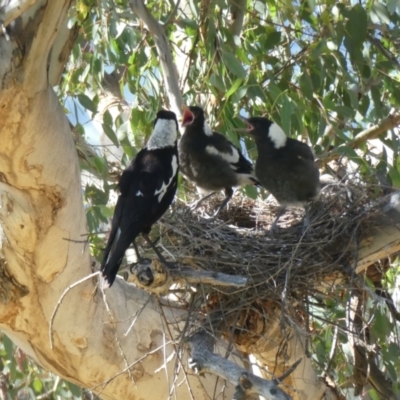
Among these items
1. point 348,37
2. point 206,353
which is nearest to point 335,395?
point 206,353

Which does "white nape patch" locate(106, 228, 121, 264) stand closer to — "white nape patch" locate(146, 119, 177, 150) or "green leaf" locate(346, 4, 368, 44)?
"white nape patch" locate(146, 119, 177, 150)

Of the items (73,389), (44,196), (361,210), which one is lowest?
(73,389)

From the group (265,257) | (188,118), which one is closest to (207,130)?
(188,118)

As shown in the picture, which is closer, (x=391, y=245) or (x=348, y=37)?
(x=391, y=245)

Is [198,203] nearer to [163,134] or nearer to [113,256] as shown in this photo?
[163,134]

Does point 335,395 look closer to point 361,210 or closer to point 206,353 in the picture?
point 361,210

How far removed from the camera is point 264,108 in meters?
3.30

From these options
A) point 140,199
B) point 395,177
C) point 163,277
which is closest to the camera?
point 163,277

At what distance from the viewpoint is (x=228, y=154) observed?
2.97 m

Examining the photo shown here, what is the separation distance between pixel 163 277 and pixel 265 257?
0.53 meters

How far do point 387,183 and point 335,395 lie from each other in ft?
2.41

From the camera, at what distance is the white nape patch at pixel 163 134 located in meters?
2.64

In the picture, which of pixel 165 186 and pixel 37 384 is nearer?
pixel 165 186

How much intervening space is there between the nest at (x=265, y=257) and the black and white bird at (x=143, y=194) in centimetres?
14
